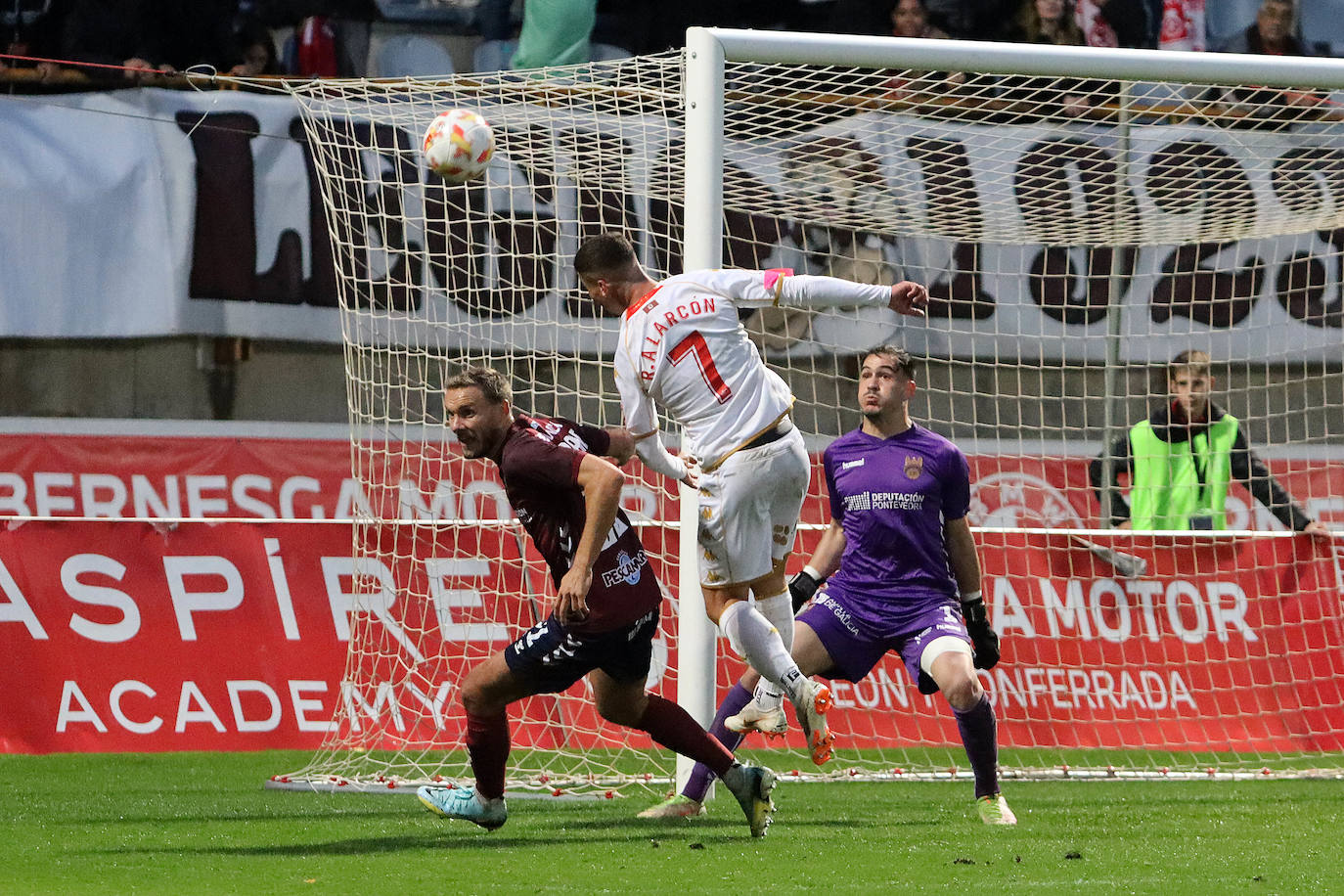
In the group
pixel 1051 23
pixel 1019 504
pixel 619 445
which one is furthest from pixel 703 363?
pixel 1051 23

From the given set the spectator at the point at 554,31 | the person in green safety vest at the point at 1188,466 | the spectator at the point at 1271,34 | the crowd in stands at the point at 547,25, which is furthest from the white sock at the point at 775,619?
the spectator at the point at 1271,34

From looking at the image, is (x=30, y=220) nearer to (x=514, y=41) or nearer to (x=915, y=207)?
(x=514, y=41)

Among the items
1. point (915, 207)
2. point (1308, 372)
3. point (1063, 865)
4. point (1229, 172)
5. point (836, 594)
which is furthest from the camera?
A: point (1308, 372)

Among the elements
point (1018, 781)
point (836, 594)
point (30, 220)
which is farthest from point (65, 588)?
point (1018, 781)

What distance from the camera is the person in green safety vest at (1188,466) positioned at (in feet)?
31.2

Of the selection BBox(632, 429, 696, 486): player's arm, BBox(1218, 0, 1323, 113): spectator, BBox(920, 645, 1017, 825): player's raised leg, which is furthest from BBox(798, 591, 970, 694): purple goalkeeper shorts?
BBox(1218, 0, 1323, 113): spectator

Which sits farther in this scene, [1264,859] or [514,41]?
[514,41]

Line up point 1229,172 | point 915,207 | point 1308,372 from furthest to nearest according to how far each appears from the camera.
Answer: point 1308,372 → point 1229,172 → point 915,207

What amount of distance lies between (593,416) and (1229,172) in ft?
14.0

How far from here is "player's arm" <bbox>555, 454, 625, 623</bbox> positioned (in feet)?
17.2

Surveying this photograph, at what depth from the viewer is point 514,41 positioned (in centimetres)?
1276

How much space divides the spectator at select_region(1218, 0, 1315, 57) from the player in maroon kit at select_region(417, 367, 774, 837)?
9996 mm

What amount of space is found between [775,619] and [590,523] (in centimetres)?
128

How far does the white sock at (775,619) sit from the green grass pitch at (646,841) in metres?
0.49
